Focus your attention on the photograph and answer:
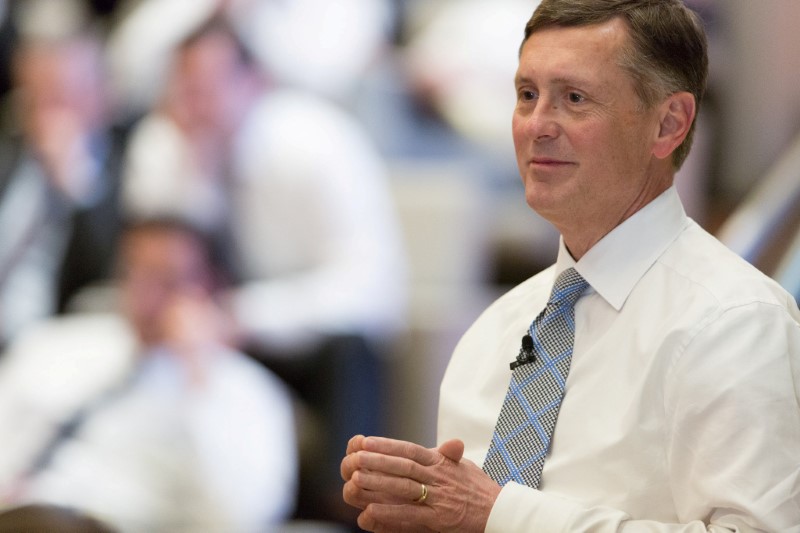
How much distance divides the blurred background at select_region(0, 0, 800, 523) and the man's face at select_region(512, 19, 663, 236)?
2.60 metres

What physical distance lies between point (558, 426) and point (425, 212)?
2.85m

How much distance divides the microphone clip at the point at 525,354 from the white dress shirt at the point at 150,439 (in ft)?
8.20

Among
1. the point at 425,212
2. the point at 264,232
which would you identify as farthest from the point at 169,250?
the point at 425,212

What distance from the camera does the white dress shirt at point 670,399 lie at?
1403mm

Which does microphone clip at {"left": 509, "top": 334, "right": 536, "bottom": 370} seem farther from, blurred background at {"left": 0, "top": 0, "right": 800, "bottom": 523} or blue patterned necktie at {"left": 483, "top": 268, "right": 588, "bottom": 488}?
blurred background at {"left": 0, "top": 0, "right": 800, "bottom": 523}

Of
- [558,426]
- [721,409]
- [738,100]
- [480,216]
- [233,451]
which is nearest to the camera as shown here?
[721,409]

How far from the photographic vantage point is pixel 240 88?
14.9ft

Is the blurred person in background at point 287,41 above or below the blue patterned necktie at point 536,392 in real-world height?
above

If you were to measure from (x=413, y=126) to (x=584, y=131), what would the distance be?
2886 millimetres

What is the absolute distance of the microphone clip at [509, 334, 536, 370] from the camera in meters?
1.68

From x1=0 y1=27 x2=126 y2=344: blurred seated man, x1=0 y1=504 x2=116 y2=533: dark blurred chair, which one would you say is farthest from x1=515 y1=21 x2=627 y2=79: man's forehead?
x1=0 y1=27 x2=126 y2=344: blurred seated man

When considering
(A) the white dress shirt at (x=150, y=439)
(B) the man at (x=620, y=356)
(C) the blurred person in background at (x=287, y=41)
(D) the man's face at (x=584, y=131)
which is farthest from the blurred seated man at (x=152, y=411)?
(D) the man's face at (x=584, y=131)

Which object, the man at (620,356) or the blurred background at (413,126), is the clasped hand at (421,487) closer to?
the man at (620,356)

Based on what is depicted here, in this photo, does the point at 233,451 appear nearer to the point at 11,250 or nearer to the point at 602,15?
the point at 11,250
